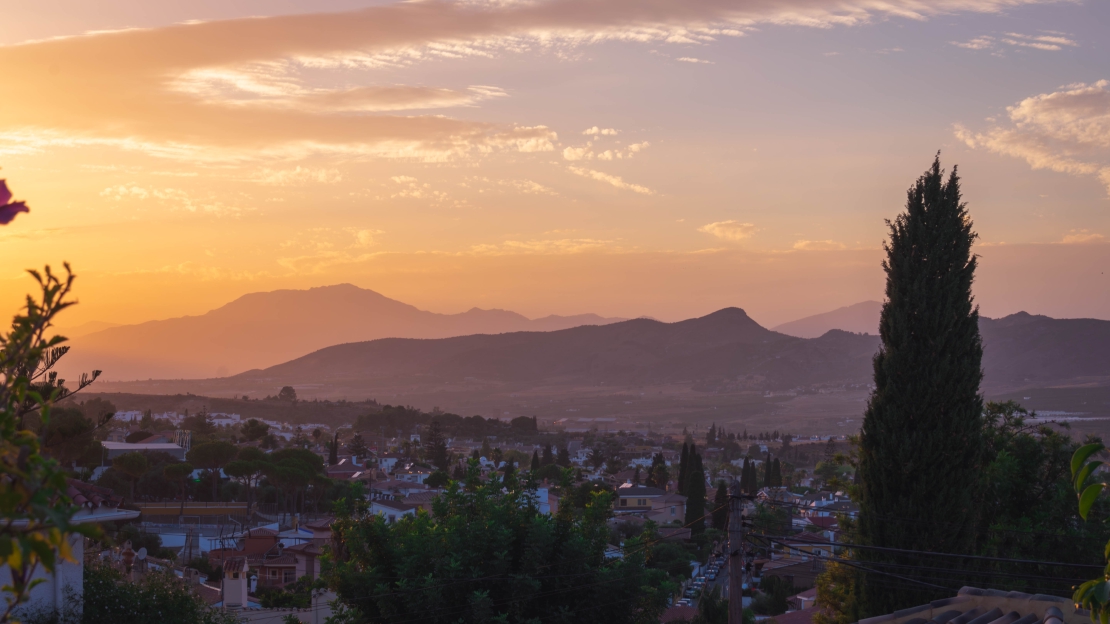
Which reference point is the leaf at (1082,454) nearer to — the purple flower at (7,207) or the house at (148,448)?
the purple flower at (7,207)

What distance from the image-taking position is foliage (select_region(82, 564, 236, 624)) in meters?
10.3

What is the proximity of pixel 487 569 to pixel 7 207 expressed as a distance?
10.3m

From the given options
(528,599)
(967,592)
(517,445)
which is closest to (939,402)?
(967,592)

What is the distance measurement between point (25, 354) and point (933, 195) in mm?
14543

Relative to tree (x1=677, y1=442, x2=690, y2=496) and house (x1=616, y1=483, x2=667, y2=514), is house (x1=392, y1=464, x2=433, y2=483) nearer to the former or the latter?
house (x1=616, y1=483, x2=667, y2=514)

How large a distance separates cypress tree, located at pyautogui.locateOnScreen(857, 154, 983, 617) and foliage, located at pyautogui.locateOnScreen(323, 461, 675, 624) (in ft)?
12.4

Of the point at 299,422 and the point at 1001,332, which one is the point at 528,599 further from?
the point at 1001,332

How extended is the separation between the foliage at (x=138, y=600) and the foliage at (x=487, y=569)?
5.87 feet

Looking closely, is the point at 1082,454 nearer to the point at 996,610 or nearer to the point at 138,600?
the point at 996,610

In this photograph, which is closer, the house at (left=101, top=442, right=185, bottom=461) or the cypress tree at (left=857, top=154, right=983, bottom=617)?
the cypress tree at (left=857, top=154, right=983, bottom=617)

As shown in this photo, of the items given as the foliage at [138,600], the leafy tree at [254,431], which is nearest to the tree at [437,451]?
the leafy tree at [254,431]

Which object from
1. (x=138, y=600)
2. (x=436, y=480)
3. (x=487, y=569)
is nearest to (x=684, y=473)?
(x=436, y=480)

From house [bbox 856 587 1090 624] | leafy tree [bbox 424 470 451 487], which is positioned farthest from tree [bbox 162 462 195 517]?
house [bbox 856 587 1090 624]

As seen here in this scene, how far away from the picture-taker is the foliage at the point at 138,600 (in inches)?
406
